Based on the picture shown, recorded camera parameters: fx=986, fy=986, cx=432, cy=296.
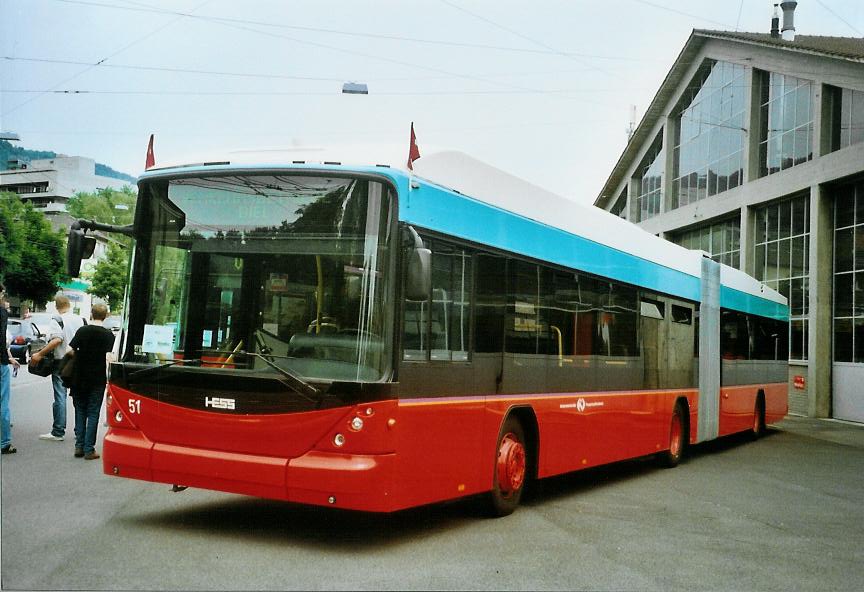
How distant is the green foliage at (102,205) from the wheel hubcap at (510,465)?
241 ft

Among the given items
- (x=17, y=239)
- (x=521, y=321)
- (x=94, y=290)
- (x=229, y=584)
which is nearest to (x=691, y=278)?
(x=521, y=321)

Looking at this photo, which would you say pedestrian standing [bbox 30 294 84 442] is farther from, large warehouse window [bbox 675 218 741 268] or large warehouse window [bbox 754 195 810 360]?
large warehouse window [bbox 675 218 741 268]

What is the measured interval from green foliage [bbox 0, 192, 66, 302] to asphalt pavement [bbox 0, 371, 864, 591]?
3548 centimetres

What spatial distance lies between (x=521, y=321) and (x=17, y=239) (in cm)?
4061

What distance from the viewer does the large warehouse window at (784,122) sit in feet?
93.8

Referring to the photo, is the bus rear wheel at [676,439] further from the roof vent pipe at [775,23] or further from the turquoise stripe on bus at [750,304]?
the roof vent pipe at [775,23]

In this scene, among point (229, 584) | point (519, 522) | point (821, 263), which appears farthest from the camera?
point (821, 263)

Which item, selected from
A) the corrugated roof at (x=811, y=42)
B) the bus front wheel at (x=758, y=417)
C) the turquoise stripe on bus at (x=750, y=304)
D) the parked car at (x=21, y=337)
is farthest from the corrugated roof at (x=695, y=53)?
the parked car at (x=21, y=337)

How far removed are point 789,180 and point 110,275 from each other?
60123 millimetres

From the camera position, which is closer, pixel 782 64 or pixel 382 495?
pixel 382 495

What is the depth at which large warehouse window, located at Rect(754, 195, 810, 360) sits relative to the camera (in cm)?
2866

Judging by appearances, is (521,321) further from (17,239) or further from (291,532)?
(17,239)

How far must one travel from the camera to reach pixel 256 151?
7.51 meters

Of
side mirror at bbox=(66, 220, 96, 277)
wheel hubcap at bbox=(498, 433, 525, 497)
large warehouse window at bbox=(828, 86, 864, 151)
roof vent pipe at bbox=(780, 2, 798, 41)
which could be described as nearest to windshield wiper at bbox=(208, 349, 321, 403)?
side mirror at bbox=(66, 220, 96, 277)
